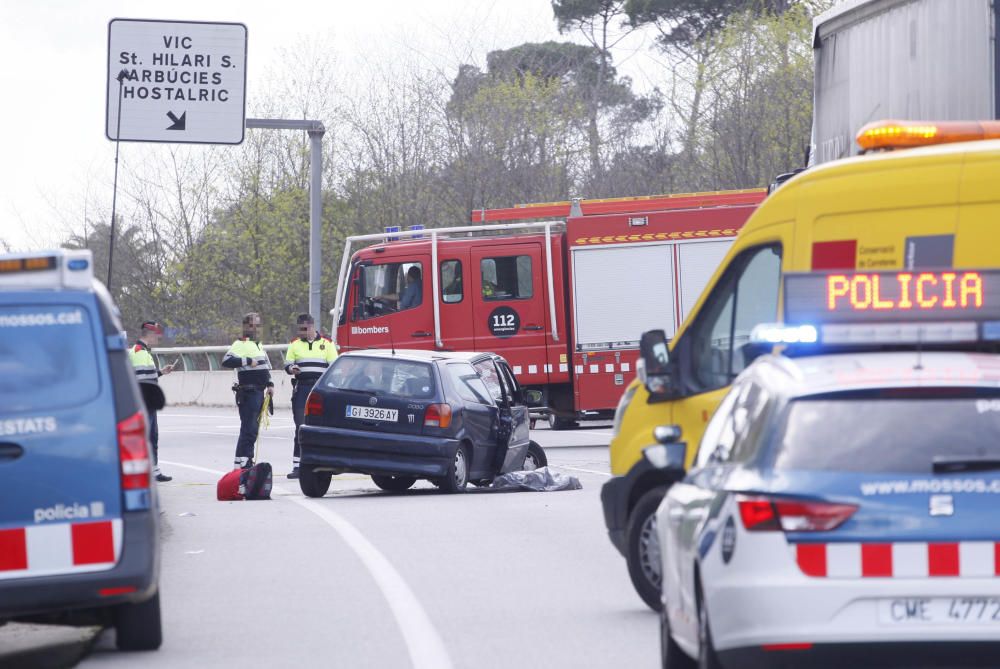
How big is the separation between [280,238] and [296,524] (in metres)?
36.5

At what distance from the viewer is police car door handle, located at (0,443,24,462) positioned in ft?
25.1

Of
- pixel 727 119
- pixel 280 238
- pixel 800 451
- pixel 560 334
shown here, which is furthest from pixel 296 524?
pixel 280 238

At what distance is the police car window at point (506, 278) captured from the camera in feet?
87.8

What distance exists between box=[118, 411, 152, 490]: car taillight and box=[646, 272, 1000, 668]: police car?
2628 mm

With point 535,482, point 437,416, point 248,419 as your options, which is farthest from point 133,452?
point 248,419

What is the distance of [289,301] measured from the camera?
51750mm

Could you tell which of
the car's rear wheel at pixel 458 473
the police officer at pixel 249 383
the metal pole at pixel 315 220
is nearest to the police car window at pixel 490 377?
the car's rear wheel at pixel 458 473

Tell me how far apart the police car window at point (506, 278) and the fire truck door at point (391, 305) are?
857 millimetres

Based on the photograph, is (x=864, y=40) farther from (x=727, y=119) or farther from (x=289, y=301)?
(x=289, y=301)

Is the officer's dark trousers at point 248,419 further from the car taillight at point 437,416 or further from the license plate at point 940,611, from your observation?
the license plate at point 940,611

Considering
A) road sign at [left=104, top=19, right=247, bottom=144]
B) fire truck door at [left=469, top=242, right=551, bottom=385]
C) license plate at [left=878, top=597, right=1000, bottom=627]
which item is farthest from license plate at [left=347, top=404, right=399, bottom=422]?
license plate at [left=878, top=597, right=1000, bottom=627]

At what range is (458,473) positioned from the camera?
59.8 feet

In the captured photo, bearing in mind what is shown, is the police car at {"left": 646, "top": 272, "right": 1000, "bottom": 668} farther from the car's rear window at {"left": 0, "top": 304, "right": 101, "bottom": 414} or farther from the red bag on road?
the red bag on road

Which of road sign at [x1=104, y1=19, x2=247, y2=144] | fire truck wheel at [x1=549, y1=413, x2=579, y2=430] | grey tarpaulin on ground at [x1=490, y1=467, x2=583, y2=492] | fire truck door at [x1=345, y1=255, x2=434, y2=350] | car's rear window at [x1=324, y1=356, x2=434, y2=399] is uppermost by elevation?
road sign at [x1=104, y1=19, x2=247, y2=144]
